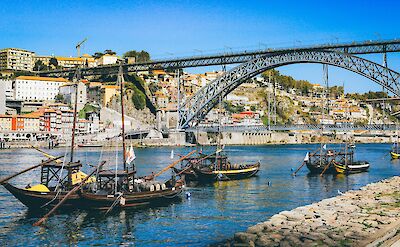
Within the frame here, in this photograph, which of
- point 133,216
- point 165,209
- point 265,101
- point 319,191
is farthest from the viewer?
point 265,101

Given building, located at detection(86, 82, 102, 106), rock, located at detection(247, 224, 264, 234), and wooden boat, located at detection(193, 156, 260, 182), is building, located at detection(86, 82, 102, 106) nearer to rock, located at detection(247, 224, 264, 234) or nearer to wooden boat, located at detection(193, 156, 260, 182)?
wooden boat, located at detection(193, 156, 260, 182)

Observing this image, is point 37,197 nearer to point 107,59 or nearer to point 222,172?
point 222,172

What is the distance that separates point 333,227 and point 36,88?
94.4 metres

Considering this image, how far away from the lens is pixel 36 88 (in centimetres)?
10012

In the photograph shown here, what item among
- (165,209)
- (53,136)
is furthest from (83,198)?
(53,136)

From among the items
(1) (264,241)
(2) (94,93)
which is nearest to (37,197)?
(1) (264,241)

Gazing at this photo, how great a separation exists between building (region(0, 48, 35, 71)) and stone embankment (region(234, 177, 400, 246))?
110795mm

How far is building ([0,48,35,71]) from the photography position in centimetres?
11700

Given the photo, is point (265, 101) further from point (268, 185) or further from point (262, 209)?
point (262, 209)

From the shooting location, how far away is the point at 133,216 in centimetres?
1973

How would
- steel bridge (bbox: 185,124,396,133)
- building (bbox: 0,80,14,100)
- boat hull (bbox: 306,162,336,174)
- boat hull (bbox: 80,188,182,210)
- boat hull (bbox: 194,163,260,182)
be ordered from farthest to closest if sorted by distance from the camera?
1. building (bbox: 0,80,14,100)
2. steel bridge (bbox: 185,124,396,133)
3. boat hull (bbox: 306,162,336,174)
4. boat hull (bbox: 194,163,260,182)
5. boat hull (bbox: 80,188,182,210)

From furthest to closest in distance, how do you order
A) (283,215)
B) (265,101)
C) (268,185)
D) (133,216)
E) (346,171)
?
(265,101) → (346,171) → (268,185) → (133,216) → (283,215)

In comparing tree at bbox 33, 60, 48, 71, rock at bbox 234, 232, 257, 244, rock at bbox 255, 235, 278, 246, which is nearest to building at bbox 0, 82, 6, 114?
tree at bbox 33, 60, 48, 71

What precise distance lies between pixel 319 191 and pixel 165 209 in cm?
1063
